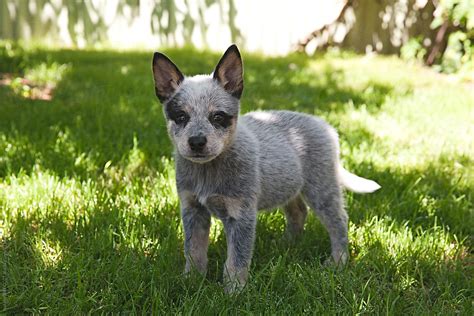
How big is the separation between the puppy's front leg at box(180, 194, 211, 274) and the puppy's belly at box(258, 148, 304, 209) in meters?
0.37

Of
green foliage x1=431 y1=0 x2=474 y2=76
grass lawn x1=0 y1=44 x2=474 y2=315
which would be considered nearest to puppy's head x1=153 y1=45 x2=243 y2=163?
grass lawn x1=0 y1=44 x2=474 y2=315

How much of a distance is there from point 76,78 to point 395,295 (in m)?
5.62

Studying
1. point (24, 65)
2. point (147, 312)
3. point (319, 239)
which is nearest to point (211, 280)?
point (147, 312)

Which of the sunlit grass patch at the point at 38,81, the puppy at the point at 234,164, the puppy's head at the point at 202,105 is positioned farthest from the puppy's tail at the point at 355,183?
the sunlit grass patch at the point at 38,81

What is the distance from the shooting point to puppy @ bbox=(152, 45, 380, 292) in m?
2.95

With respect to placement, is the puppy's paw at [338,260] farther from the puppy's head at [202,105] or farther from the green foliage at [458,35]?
the green foliage at [458,35]

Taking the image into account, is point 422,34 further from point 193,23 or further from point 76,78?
point 76,78

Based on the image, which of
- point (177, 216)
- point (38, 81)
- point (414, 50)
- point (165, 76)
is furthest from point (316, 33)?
point (165, 76)

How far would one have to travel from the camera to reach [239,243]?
2988 millimetres

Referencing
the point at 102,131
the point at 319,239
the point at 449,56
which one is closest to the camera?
the point at 319,239

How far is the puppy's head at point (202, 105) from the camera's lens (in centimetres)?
284

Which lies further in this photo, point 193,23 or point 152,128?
point 193,23

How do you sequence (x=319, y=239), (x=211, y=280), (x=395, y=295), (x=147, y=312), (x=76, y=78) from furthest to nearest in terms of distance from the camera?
(x=76, y=78)
(x=319, y=239)
(x=211, y=280)
(x=395, y=295)
(x=147, y=312)

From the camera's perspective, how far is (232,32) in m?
11.0
